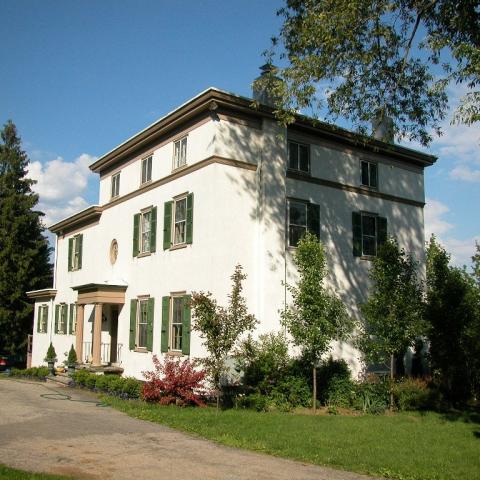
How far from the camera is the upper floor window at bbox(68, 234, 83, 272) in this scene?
28.0 metres

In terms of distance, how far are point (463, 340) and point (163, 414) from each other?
A: 33.6 feet

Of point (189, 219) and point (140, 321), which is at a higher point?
point (189, 219)

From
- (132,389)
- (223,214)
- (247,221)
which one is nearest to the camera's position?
(132,389)

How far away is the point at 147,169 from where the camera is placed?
22.0 metres

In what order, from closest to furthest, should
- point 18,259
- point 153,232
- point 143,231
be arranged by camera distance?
point 153,232 → point 143,231 → point 18,259

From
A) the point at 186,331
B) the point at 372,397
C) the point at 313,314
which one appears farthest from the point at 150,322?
the point at 372,397

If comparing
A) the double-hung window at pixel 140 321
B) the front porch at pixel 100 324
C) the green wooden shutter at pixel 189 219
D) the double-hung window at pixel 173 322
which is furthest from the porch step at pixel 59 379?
the green wooden shutter at pixel 189 219

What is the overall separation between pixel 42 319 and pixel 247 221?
57.6 ft

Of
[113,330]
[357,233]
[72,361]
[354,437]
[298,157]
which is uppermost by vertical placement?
[298,157]

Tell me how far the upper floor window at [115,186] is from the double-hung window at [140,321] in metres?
5.30

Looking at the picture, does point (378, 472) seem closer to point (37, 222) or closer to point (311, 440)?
point (311, 440)

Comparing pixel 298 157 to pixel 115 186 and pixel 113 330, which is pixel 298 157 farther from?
pixel 113 330

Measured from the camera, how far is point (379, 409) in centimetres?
1636

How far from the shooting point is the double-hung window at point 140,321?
20.4 metres
